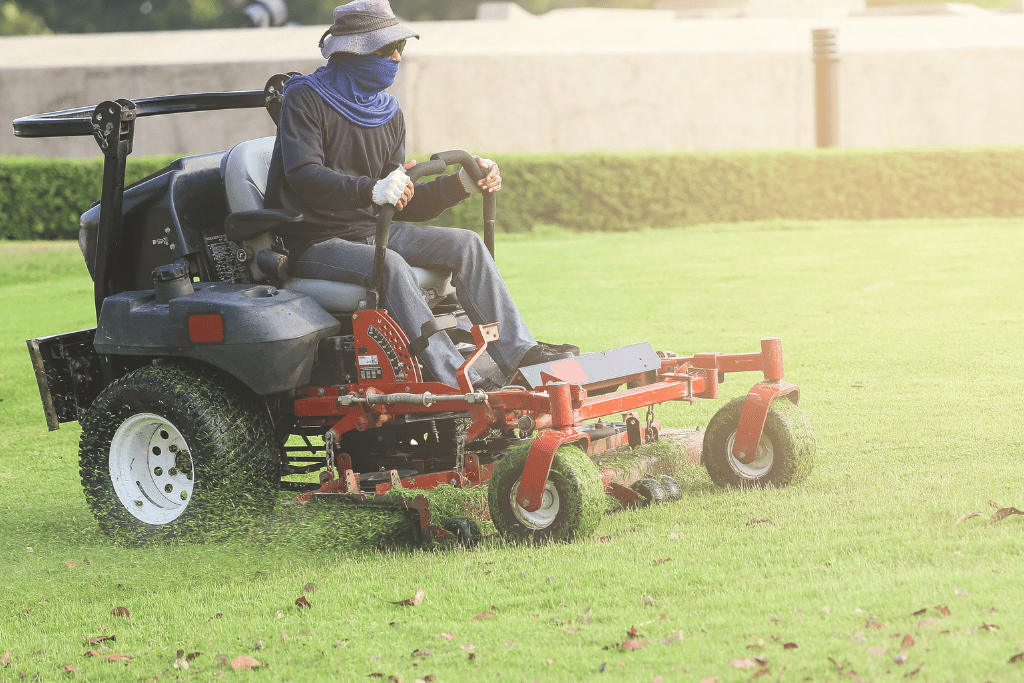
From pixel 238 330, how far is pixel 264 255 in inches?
16.9

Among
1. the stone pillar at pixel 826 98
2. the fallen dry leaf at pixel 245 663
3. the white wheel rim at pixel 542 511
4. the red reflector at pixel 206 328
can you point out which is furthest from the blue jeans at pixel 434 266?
the stone pillar at pixel 826 98

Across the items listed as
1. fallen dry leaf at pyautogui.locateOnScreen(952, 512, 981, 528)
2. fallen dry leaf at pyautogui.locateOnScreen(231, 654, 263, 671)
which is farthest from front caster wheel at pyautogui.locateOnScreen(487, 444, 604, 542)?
fallen dry leaf at pyautogui.locateOnScreen(952, 512, 981, 528)

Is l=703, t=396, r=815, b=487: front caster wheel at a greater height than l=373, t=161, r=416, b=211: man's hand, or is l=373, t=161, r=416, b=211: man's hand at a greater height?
l=373, t=161, r=416, b=211: man's hand

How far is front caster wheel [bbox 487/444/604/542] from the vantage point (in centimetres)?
450

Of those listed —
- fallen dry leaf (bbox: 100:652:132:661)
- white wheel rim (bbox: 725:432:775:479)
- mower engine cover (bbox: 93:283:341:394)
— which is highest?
mower engine cover (bbox: 93:283:341:394)

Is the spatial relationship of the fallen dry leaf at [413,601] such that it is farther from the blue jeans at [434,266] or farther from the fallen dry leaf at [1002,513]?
the fallen dry leaf at [1002,513]

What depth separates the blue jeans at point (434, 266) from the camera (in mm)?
5020

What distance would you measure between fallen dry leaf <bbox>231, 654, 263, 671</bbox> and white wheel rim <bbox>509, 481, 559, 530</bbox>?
3.91 ft

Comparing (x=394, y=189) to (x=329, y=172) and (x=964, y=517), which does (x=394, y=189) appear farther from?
(x=964, y=517)

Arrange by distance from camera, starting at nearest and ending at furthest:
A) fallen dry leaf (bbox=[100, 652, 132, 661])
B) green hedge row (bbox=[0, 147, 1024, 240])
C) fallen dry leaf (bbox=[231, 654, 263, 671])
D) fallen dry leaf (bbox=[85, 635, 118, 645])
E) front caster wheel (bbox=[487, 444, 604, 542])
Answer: fallen dry leaf (bbox=[231, 654, 263, 671])
fallen dry leaf (bbox=[100, 652, 132, 661])
fallen dry leaf (bbox=[85, 635, 118, 645])
front caster wheel (bbox=[487, 444, 604, 542])
green hedge row (bbox=[0, 147, 1024, 240])

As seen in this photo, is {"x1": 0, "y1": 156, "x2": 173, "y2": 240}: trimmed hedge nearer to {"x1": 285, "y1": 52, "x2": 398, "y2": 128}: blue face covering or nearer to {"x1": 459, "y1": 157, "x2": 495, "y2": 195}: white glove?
{"x1": 285, "y1": 52, "x2": 398, "y2": 128}: blue face covering

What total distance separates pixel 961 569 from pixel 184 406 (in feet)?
9.64

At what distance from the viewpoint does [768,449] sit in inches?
212

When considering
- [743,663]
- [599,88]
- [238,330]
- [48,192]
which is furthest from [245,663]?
[599,88]
